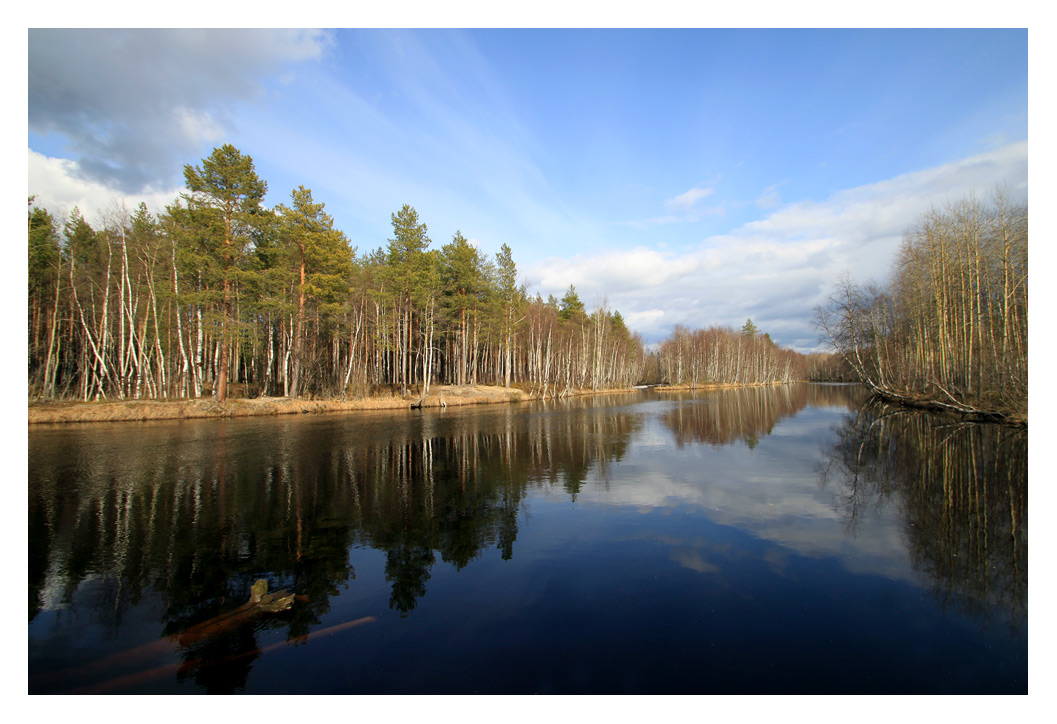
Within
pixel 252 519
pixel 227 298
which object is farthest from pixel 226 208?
pixel 252 519

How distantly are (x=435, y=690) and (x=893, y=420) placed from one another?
31060 mm

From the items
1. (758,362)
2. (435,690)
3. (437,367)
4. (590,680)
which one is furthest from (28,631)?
(758,362)

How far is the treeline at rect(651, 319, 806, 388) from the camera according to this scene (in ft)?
297

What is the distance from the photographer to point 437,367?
52.3m

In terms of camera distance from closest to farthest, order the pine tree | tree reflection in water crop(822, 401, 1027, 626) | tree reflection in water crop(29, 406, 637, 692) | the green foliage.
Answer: tree reflection in water crop(29, 406, 637, 692)
tree reflection in water crop(822, 401, 1027, 626)
the pine tree
the green foliage

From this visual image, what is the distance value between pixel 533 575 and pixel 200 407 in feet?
96.5

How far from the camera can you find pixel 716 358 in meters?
90.8

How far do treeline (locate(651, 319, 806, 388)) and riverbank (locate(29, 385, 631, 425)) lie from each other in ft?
197

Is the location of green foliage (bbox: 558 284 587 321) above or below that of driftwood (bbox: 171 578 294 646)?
above

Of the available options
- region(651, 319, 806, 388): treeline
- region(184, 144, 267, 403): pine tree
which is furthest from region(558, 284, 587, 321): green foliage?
region(184, 144, 267, 403): pine tree

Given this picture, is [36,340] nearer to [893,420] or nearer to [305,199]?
[305,199]

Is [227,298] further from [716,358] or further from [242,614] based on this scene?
[716,358]

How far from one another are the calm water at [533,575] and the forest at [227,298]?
18.7 m

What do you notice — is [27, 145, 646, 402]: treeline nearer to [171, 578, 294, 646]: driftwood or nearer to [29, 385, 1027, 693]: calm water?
[29, 385, 1027, 693]: calm water
